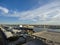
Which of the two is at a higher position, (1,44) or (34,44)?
(34,44)

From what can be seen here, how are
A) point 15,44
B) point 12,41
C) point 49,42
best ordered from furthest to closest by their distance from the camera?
point 12,41
point 15,44
point 49,42

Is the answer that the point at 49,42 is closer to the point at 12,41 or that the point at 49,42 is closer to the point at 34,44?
the point at 34,44

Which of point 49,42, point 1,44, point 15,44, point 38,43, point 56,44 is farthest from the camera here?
point 1,44

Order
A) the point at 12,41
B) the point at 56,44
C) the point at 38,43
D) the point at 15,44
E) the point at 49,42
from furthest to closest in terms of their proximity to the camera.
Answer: the point at 12,41 < the point at 15,44 < the point at 38,43 < the point at 49,42 < the point at 56,44

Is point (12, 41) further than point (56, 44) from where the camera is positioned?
Yes

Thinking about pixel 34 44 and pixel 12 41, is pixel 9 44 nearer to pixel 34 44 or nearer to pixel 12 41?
pixel 12 41

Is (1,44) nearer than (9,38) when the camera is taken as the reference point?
No

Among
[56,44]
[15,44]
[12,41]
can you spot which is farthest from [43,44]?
[12,41]

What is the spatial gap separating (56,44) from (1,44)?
516 inches

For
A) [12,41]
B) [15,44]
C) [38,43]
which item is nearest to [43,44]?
[38,43]

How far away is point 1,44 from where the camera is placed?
17.6 metres

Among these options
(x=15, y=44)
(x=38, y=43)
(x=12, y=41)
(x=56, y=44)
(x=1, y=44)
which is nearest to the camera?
(x=56, y=44)

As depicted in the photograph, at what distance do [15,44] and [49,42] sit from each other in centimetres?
794

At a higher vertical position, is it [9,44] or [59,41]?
[59,41]
